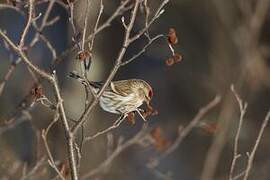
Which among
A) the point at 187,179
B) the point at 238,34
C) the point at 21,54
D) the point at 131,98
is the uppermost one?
the point at 21,54

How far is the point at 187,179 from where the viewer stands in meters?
9.13

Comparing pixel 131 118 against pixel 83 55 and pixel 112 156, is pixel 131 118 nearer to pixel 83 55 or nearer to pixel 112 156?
pixel 83 55

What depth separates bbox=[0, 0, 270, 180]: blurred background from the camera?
681 cm

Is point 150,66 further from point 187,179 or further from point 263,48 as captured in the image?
point 263,48

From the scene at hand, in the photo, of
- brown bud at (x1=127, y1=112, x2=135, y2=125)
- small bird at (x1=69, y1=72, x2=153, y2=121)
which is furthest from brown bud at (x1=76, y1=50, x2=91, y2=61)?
small bird at (x1=69, y1=72, x2=153, y2=121)

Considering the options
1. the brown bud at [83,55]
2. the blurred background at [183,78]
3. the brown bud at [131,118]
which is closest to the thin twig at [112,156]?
the brown bud at [131,118]

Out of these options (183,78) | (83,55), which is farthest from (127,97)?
(183,78)

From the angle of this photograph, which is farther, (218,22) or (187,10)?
(187,10)

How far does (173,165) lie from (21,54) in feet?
23.7

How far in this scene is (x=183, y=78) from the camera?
950cm

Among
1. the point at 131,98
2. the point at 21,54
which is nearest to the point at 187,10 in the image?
the point at 131,98

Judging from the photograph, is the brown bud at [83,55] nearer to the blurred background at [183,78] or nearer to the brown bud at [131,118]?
the brown bud at [131,118]

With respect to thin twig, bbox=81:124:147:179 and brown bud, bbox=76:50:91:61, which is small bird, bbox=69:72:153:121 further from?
brown bud, bbox=76:50:91:61

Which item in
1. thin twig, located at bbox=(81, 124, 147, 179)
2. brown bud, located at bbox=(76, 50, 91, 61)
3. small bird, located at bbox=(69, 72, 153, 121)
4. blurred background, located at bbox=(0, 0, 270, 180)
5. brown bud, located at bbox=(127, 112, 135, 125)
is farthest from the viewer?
blurred background, located at bbox=(0, 0, 270, 180)
